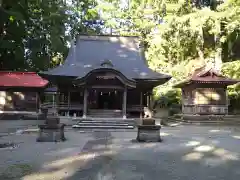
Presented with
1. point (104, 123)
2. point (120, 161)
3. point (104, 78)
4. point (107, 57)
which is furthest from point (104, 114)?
point (120, 161)

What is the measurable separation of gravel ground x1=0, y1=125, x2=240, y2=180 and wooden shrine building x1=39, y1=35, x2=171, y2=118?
8.40 meters

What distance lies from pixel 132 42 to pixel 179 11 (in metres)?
6.17

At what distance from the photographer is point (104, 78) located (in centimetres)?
1852

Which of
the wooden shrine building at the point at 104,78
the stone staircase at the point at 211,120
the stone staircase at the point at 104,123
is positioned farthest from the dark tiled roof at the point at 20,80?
the stone staircase at the point at 211,120

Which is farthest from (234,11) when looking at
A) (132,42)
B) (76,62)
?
(76,62)

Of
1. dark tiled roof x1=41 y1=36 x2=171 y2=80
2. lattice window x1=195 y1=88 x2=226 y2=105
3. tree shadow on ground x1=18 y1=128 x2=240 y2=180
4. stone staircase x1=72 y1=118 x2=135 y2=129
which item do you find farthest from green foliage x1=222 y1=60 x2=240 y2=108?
tree shadow on ground x1=18 y1=128 x2=240 y2=180

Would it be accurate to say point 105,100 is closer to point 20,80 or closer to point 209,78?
point 20,80

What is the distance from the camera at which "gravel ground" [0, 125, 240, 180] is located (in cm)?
601

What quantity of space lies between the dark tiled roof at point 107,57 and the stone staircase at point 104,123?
3584mm

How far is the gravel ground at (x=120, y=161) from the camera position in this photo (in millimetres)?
6012

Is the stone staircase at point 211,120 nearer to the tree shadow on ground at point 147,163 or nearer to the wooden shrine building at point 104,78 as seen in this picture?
the wooden shrine building at point 104,78

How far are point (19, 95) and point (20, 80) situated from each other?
1.25 m

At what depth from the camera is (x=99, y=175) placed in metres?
5.90

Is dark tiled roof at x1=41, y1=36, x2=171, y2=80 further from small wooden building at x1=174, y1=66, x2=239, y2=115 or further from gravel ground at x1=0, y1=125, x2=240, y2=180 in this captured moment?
gravel ground at x1=0, y1=125, x2=240, y2=180
